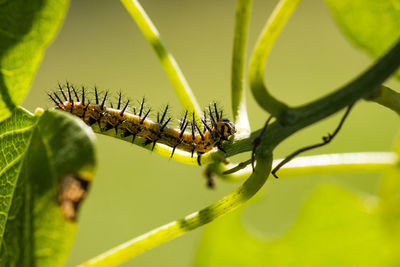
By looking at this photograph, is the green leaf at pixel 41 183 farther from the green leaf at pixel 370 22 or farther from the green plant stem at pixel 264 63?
the green leaf at pixel 370 22

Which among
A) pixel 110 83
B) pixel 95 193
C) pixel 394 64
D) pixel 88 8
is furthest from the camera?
pixel 88 8

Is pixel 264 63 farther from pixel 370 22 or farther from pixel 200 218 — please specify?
pixel 370 22

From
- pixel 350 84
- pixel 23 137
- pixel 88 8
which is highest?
pixel 23 137

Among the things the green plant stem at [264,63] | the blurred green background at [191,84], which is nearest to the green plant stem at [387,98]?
the green plant stem at [264,63]

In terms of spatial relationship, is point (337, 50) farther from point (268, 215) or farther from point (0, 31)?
point (0, 31)

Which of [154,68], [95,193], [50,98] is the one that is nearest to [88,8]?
[154,68]

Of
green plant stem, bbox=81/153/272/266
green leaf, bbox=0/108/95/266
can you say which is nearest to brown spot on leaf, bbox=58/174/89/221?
green leaf, bbox=0/108/95/266
